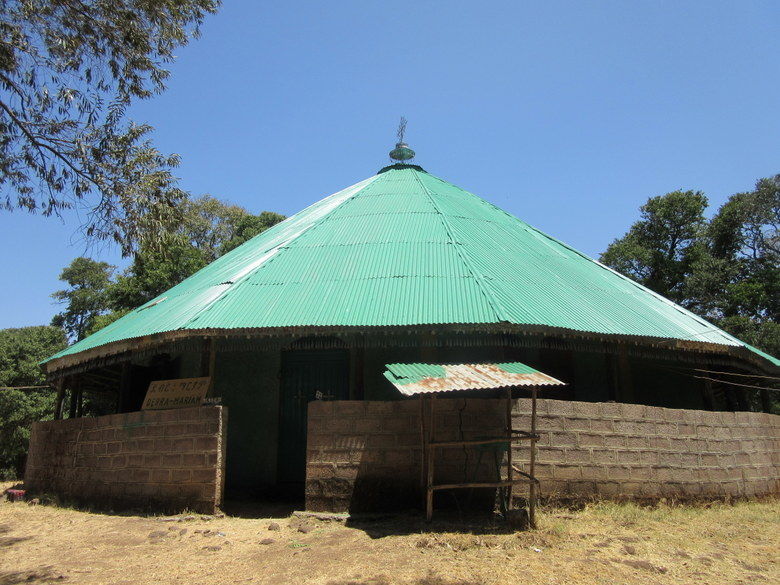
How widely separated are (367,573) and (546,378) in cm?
303

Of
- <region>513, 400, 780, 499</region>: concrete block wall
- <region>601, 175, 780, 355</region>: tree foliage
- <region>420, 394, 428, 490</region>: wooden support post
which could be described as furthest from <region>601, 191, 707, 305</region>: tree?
<region>420, 394, 428, 490</region>: wooden support post

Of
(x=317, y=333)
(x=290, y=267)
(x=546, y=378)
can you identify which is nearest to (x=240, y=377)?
(x=290, y=267)

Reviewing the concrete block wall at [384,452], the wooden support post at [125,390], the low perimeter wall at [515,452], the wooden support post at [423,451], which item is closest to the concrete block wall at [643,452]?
the low perimeter wall at [515,452]

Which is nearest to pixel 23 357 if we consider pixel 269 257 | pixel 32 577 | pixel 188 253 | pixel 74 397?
pixel 188 253

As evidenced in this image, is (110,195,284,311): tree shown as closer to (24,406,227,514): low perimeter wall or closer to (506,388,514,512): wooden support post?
(24,406,227,514): low perimeter wall

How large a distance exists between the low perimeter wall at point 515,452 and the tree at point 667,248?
22367 millimetres

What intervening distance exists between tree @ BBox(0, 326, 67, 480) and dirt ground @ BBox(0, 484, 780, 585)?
13.7m

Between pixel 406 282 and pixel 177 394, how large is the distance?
4036mm

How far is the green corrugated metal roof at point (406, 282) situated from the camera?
8.79 m

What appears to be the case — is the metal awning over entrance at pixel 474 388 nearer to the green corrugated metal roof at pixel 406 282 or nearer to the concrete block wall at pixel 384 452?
the concrete block wall at pixel 384 452

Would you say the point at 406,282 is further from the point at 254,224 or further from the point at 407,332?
the point at 254,224

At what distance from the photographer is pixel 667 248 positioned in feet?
99.5

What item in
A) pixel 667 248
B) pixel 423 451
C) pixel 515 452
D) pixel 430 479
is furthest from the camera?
pixel 667 248

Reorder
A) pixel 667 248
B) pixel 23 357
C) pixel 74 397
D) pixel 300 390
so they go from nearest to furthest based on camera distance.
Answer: pixel 300 390 < pixel 74 397 < pixel 23 357 < pixel 667 248
